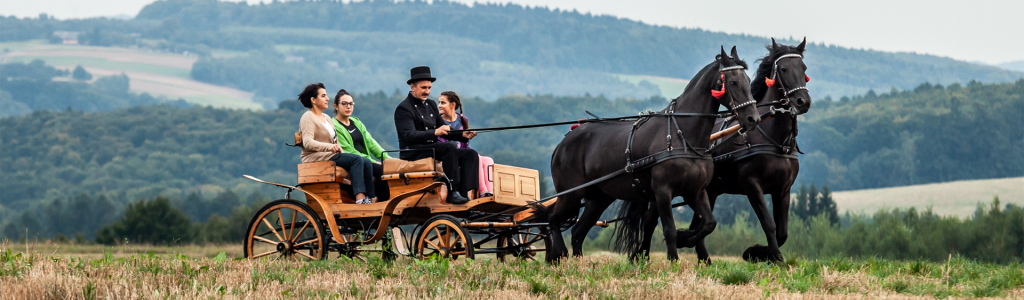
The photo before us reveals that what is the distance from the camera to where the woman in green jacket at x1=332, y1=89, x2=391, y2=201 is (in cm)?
1029

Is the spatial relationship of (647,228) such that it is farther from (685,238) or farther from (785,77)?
(785,77)

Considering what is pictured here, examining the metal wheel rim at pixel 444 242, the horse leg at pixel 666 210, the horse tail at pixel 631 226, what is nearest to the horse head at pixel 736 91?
the horse leg at pixel 666 210

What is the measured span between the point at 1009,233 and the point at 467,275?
21.4 metres

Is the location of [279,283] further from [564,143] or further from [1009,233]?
[1009,233]

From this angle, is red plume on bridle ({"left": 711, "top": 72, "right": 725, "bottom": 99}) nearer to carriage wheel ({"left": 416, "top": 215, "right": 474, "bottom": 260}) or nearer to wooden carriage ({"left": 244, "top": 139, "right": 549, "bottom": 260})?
wooden carriage ({"left": 244, "top": 139, "right": 549, "bottom": 260})

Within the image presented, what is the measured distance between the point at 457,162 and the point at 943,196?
74143mm

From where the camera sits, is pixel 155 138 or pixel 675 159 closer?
pixel 675 159

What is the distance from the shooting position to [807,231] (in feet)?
112

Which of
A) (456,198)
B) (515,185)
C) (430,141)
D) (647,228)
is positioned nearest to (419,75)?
(430,141)

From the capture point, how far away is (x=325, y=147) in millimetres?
9891

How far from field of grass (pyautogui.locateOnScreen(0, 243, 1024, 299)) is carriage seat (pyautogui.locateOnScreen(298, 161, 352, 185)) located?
1.49 meters

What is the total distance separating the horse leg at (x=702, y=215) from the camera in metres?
8.28

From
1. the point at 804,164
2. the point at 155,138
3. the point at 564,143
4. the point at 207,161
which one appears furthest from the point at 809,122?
the point at 564,143

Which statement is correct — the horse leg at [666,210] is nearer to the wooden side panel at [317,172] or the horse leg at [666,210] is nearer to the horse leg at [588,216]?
the horse leg at [588,216]
